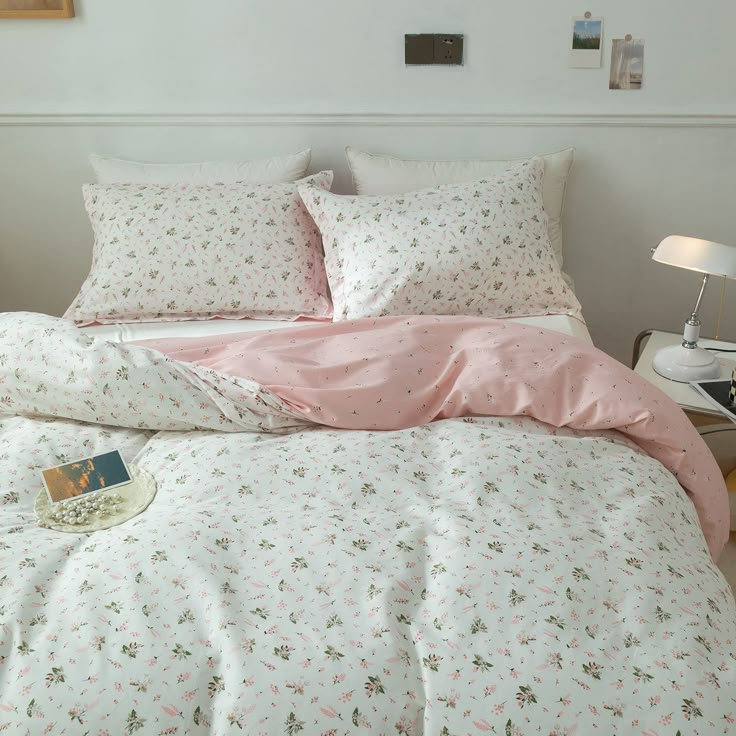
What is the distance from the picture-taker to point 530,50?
2.50 meters

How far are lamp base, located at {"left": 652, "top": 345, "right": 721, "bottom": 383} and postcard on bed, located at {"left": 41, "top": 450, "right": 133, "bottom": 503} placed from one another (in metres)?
1.37

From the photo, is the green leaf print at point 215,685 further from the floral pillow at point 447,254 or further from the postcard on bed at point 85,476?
the floral pillow at point 447,254

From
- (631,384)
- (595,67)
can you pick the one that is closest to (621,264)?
(595,67)

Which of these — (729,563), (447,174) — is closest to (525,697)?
(729,563)

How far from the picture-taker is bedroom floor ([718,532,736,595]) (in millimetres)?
2031

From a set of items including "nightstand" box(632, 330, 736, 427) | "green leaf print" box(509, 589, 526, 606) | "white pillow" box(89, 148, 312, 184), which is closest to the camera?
"green leaf print" box(509, 589, 526, 606)

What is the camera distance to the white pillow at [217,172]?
2.56 m

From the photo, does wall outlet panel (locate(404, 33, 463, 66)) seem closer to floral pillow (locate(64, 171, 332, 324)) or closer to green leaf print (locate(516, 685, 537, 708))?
floral pillow (locate(64, 171, 332, 324))

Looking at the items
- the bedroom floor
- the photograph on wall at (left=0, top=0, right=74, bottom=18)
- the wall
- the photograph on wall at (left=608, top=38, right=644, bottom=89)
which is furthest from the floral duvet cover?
the photograph on wall at (left=0, top=0, right=74, bottom=18)

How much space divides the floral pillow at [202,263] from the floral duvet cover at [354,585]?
2.36ft

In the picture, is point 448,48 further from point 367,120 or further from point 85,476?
point 85,476

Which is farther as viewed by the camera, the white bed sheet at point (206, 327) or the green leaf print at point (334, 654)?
the white bed sheet at point (206, 327)

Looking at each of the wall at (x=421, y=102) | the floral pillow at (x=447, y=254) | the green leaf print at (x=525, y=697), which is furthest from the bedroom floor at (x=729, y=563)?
the green leaf print at (x=525, y=697)

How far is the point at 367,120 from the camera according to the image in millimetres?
2613
